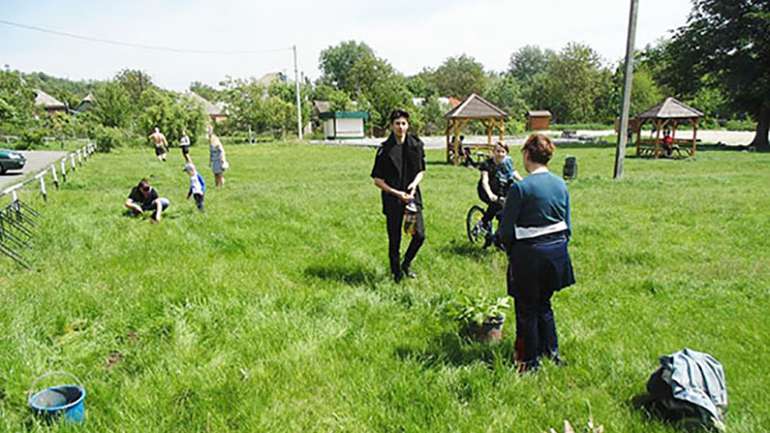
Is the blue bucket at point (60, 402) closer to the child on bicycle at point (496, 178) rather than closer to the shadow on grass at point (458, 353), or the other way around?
the shadow on grass at point (458, 353)

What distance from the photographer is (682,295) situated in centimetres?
534

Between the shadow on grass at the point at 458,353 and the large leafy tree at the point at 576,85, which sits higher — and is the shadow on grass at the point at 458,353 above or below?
below

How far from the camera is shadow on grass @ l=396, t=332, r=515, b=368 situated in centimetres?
373

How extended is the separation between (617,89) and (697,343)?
5851cm

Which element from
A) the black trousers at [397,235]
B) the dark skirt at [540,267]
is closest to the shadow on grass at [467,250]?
the black trousers at [397,235]

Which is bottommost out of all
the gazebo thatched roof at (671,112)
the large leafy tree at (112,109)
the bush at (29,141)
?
the bush at (29,141)

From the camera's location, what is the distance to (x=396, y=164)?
5.21 metres

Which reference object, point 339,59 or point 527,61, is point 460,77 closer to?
point 339,59

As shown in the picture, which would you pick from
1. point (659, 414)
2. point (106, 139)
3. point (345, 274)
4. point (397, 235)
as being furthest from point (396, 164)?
point (106, 139)

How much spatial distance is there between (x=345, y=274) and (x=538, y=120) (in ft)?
196

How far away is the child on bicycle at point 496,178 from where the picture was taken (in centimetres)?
651

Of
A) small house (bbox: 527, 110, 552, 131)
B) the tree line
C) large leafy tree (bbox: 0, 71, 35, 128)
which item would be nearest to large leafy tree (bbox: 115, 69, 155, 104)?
the tree line

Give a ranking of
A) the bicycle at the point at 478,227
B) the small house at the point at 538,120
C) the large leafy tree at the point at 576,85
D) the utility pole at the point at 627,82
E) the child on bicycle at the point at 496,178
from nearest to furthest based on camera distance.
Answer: the child on bicycle at the point at 496,178
the bicycle at the point at 478,227
the utility pole at the point at 627,82
the small house at the point at 538,120
the large leafy tree at the point at 576,85

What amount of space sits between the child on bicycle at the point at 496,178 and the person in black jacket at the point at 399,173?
1551 mm
